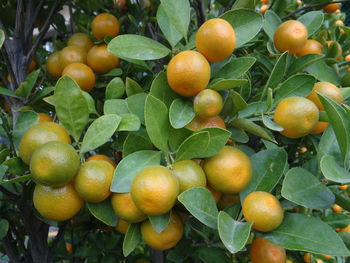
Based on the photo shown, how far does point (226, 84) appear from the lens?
0.56 meters

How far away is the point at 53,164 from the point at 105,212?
14 cm

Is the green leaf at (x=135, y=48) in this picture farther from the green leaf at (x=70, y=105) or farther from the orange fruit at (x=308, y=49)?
the orange fruit at (x=308, y=49)

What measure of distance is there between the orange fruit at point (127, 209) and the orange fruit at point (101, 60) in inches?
12.9

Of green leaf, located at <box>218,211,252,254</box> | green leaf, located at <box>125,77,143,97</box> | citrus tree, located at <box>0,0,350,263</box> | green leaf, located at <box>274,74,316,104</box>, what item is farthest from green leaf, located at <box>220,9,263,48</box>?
green leaf, located at <box>218,211,252,254</box>

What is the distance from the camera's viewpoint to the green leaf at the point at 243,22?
0.63m

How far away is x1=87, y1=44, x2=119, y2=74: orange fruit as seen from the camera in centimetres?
76

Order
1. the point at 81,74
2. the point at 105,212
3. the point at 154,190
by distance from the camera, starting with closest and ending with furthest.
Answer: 1. the point at 154,190
2. the point at 105,212
3. the point at 81,74

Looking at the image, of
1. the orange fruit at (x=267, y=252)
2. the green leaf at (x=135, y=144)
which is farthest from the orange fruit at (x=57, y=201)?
the orange fruit at (x=267, y=252)

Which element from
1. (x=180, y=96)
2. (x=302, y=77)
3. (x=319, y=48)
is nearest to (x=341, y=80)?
(x=319, y=48)

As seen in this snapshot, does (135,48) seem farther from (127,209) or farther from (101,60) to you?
(127,209)

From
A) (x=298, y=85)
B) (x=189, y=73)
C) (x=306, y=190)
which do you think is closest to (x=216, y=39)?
(x=189, y=73)

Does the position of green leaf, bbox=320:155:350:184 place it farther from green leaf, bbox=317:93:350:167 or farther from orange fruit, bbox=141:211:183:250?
orange fruit, bbox=141:211:183:250

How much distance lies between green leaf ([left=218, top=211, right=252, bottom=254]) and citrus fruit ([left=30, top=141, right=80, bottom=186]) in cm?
23

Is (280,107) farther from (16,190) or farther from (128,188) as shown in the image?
(16,190)
